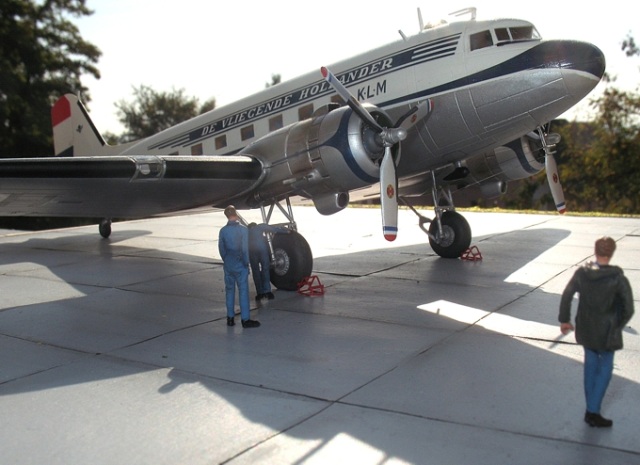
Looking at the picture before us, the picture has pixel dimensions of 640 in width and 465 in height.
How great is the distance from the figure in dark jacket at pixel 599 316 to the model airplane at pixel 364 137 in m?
4.03

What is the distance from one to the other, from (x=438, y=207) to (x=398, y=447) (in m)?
8.01

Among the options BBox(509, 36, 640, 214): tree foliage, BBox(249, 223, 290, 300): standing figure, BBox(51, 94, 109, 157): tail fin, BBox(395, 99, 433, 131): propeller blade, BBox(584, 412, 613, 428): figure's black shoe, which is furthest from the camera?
BBox(509, 36, 640, 214): tree foliage

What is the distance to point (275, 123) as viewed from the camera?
11320mm

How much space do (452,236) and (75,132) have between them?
11095 mm

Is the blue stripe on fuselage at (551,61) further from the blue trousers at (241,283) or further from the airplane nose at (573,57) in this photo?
the blue trousers at (241,283)

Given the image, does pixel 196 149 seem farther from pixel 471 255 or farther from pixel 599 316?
pixel 599 316

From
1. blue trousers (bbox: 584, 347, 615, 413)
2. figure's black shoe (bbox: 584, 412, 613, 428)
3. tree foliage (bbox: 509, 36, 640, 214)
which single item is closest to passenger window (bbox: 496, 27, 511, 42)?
blue trousers (bbox: 584, 347, 615, 413)

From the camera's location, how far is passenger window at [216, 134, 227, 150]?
12.2 metres

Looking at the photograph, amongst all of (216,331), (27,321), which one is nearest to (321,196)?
(216,331)

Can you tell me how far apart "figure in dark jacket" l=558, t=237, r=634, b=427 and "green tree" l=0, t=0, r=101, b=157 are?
38898 mm

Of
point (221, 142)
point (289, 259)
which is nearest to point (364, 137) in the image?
point (289, 259)

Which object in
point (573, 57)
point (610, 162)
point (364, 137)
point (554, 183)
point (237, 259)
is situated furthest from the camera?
point (610, 162)

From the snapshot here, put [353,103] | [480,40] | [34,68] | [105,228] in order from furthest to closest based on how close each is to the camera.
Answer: [34,68], [105,228], [480,40], [353,103]

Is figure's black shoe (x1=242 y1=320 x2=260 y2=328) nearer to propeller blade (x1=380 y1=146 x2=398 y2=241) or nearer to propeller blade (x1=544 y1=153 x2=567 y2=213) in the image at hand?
propeller blade (x1=380 y1=146 x2=398 y2=241)
